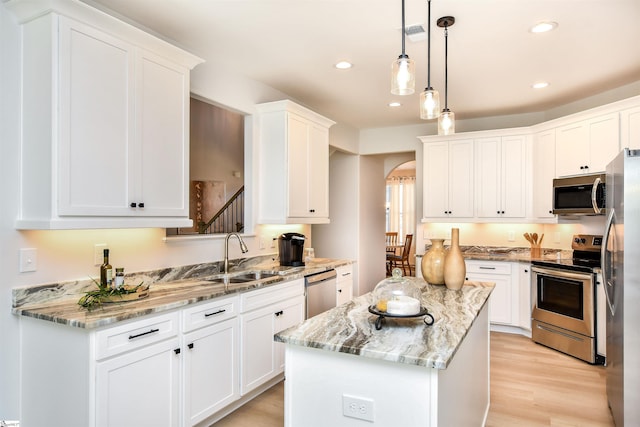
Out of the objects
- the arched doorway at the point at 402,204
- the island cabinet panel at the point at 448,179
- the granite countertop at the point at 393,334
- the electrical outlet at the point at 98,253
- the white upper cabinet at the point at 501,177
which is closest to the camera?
the granite countertop at the point at 393,334

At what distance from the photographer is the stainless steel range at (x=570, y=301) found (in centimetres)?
388

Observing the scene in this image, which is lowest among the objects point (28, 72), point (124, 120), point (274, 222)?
point (274, 222)

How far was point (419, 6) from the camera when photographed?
257 cm

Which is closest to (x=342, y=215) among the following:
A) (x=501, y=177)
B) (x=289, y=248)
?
(x=501, y=177)

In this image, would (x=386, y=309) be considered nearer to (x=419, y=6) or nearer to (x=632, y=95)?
(x=419, y=6)

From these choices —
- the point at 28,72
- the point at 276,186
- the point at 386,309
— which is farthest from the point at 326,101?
the point at 386,309

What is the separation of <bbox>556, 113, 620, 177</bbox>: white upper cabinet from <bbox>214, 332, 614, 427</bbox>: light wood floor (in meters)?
1.93

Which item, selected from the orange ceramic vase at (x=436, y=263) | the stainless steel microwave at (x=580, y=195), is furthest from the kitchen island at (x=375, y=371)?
the stainless steel microwave at (x=580, y=195)

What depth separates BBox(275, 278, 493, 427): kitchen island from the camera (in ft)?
4.81

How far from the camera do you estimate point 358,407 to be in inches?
62.0

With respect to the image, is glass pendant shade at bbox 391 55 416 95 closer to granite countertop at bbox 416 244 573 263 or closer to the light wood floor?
the light wood floor

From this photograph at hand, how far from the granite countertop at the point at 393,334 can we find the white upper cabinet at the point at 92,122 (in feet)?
4.32

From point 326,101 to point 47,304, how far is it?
3.44m

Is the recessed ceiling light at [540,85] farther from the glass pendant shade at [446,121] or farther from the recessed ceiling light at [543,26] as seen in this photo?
the glass pendant shade at [446,121]
